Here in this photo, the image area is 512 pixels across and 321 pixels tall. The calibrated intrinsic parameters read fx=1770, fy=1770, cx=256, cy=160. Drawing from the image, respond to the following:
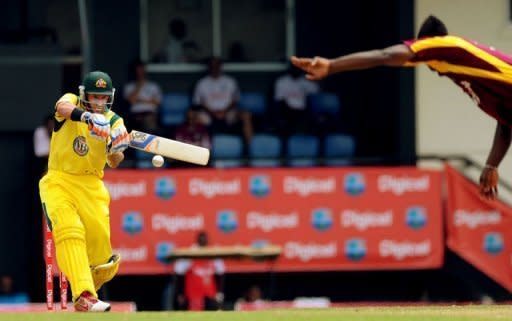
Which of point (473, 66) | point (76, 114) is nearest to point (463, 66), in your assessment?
point (473, 66)

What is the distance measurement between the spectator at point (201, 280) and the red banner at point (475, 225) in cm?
289

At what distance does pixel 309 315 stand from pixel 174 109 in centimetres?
1062

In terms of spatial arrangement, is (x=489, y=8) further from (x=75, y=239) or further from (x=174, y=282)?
(x=75, y=239)

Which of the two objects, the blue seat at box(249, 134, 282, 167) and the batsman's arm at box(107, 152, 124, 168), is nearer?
the batsman's arm at box(107, 152, 124, 168)

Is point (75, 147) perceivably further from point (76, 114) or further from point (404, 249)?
point (404, 249)

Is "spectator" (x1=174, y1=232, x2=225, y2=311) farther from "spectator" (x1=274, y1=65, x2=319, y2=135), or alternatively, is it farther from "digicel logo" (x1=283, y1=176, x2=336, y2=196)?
"spectator" (x1=274, y1=65, x2=319, y2=135)

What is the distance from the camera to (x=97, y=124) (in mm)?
13016

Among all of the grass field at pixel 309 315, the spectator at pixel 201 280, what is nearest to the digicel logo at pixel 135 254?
the spectator at pixel 201 280

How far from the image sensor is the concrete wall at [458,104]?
2258 centimetres

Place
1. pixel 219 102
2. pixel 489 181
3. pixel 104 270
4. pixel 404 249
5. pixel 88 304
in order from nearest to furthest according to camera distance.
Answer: pixel 489 181
pixel 88 304
pixel 104 270
pixel 404 249
pixel 219 102

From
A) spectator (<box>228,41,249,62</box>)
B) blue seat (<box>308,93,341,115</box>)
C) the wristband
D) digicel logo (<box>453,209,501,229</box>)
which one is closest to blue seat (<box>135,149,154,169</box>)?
blue seat (<box>308,93,341,115</box>)

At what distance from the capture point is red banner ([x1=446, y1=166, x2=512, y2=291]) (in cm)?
2145

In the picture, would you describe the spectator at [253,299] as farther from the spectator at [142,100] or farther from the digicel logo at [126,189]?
the spectator at [142,100]

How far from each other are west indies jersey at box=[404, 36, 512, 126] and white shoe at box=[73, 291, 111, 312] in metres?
3.17
